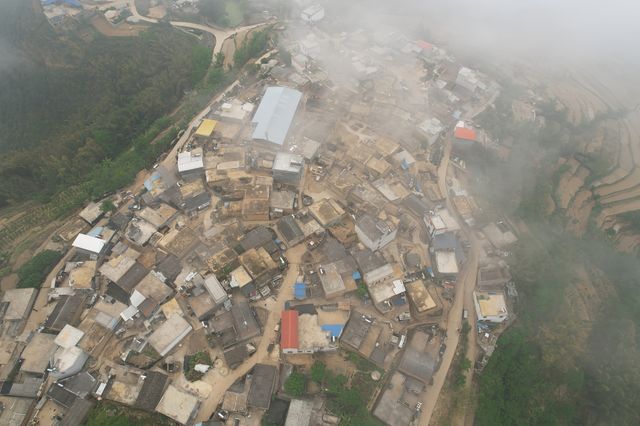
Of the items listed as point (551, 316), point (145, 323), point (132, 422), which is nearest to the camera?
point (132, 422)

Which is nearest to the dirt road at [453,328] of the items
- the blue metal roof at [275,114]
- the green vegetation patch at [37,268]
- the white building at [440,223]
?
the white building at [440,223]

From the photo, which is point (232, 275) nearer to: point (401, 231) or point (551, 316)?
point (401, 231)

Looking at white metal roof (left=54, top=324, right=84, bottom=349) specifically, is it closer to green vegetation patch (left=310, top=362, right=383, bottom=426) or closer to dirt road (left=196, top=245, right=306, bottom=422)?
dirt road (left=196, top=245, right=306, bottom=422)

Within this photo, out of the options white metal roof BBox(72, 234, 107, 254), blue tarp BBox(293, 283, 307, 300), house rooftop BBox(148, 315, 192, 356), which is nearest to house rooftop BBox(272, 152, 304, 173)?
blue tarp BBox(293, 283, 307, 300)

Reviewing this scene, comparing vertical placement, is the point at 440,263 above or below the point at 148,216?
above

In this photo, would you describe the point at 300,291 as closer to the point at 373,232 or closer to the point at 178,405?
the point at 373,232

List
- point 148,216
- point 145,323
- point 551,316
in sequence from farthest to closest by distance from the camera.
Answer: point 148,216, point 551,316, point 145,323

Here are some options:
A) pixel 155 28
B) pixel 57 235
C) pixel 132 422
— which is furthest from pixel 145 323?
pixel 155 28

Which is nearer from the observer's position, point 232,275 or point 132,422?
point 132,422
